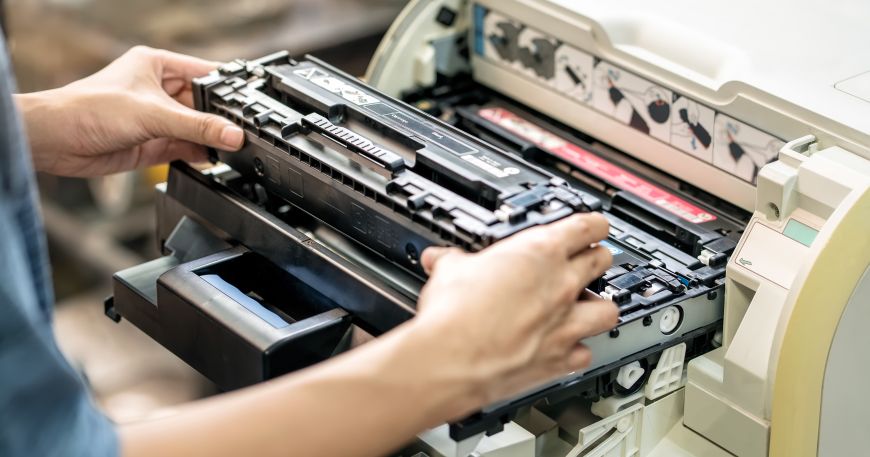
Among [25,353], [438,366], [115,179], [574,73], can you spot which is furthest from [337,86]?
[115,179]

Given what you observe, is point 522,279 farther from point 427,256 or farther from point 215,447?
point 215,447

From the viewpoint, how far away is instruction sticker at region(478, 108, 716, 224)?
5.79 ft

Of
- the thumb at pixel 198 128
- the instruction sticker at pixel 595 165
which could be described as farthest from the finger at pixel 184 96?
the instruction sticker at pixel 595 165

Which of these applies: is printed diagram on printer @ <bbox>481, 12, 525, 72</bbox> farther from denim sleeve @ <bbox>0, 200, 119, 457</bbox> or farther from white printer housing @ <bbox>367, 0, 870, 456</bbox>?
denim sleeve @ <bbox>0, 200, 119, 457</bbox>

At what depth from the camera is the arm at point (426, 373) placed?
1.07m

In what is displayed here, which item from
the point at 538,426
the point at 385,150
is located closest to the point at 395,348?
the point at 385,150

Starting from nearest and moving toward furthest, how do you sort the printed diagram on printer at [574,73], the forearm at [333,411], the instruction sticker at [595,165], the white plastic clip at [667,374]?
the forearm at [333,411] → the white plastic clip at [667,374] → the instruction sticker at [595,165] → the printed diagram on printer at [574,73]

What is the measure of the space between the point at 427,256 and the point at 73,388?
49 centimetres

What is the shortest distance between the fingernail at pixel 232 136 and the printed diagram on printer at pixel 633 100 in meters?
0.66

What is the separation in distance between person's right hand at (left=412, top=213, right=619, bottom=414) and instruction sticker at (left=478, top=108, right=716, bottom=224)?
0.49 metres

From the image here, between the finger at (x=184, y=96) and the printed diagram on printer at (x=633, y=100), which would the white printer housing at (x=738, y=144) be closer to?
the printed diagram on printer at (x=633, y=100)

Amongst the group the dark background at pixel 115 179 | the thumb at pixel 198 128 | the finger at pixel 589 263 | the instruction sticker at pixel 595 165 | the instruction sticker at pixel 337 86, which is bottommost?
the dark background at pixel 115 179

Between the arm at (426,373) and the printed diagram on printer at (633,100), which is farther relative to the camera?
the printed diagram on printer at (633,100)

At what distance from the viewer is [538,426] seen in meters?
1.64
